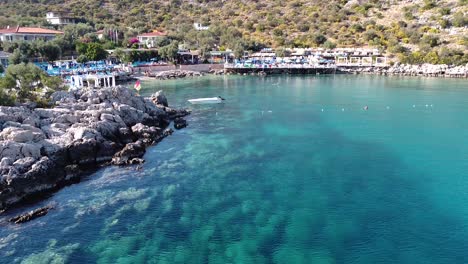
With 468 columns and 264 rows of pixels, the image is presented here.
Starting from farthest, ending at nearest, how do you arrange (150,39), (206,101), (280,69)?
(150,39), (280,69), (206,101)

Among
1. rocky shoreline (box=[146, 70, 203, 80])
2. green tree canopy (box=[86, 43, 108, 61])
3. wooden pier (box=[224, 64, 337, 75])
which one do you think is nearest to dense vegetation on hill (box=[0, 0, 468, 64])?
wooden pier (box=[224, 64, 337, 75])

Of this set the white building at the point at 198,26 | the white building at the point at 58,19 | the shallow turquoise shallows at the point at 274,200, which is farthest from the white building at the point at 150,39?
the shallow turquoise shallows at the point at 274,200

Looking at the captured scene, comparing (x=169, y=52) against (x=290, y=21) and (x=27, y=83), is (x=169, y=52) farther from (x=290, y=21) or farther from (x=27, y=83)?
(x=290, y=21)

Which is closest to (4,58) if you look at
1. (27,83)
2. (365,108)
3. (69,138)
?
(27,83)

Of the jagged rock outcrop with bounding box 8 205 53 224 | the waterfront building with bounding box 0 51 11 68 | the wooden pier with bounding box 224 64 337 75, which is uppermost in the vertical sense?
the waterfront building with bounding box 0 51 11 68

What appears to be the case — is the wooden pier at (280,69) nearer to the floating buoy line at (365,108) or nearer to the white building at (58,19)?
the floating buoy line at (365,108)

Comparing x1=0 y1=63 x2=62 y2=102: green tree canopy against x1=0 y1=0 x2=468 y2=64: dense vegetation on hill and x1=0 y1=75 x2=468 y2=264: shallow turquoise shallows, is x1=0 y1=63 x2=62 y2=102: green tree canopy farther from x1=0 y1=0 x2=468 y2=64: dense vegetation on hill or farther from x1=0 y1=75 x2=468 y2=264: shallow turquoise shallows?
x1=0 y1=0 x2=468 y2=64: dense vegetation on hill
